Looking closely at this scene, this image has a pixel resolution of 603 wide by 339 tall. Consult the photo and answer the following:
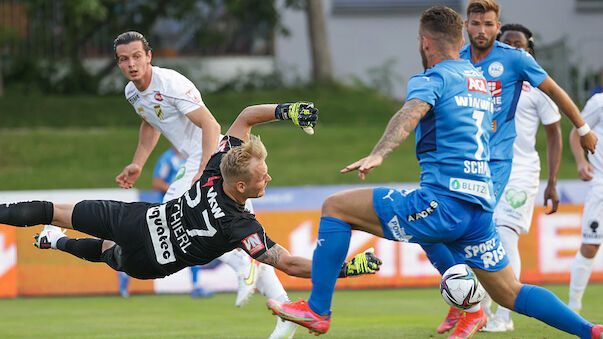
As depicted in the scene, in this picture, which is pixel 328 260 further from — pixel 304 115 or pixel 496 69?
pixel 496 69

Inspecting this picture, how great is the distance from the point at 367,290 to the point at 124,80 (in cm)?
1428

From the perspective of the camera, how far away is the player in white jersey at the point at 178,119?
6984mm

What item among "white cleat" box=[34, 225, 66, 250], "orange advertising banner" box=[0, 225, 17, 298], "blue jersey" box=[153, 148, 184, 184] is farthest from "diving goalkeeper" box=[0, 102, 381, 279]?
"orange advertising banner" box=[0, 225, 17, 298]

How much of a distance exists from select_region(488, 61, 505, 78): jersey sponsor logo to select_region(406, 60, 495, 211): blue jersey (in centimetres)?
132

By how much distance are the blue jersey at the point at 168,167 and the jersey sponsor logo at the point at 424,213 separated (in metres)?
6.38

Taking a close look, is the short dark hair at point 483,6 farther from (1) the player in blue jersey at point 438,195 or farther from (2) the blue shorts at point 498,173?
(1) the player in blue jersey at point 438,195

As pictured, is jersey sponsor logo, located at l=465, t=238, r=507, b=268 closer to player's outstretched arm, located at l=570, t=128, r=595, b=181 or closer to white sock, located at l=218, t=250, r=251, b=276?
white sock, located at l=218, t=250, r=251, b=276

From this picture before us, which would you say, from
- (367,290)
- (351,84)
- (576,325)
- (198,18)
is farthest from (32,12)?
(576,325)

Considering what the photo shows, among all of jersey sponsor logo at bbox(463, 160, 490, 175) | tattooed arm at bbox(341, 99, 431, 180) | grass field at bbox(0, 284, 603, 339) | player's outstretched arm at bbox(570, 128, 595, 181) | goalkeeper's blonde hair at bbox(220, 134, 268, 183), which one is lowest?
grass field at bbox(0, 284, 603, 339)

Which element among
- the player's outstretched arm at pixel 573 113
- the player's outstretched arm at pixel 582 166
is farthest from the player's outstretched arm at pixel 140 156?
the player's outstretched arm at pixel 582 166

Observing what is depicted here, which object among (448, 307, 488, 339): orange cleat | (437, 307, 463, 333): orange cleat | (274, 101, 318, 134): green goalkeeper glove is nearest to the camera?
(274, 101, 318, 134): green goalkeeper glove

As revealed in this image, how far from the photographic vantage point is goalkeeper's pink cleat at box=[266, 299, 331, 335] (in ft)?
16.9

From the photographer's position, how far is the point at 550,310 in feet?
17.3

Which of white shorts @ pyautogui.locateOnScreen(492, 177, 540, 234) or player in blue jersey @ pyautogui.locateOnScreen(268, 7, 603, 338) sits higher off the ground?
player in blue jersey @ pyautogui.locateOnScreen(268, 7, 603, 338)
